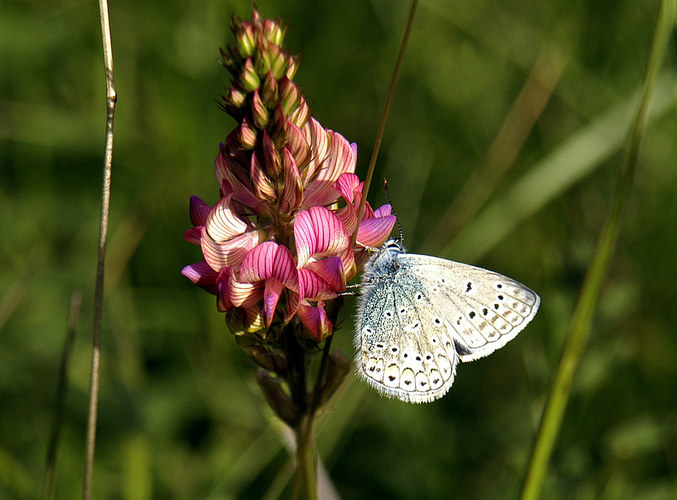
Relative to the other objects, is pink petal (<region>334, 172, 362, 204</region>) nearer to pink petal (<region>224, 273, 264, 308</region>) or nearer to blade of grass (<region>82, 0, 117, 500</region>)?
pink petal (<region>224, 273, 264, 308</region>)

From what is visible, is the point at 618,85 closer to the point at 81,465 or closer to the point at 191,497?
the point at 191,497

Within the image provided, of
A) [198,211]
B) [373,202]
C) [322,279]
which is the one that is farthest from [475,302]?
[373,202]

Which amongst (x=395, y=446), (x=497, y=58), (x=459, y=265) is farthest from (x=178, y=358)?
(x=497, y=58)

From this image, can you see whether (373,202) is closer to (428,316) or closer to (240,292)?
(428,316)

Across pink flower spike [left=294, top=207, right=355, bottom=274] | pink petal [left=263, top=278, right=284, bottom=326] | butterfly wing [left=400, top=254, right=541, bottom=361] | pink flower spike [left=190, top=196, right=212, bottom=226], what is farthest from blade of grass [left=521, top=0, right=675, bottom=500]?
pink flower spike [left=190, top=196, right=212, bottom=226]

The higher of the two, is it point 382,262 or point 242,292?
point 382,262

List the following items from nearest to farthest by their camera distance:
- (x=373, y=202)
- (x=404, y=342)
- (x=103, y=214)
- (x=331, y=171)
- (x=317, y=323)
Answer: (x=317, y=323)
(x=103, y=214)
(x=331, y=171)
(x=404, y=342)
(x=373, y=202)
